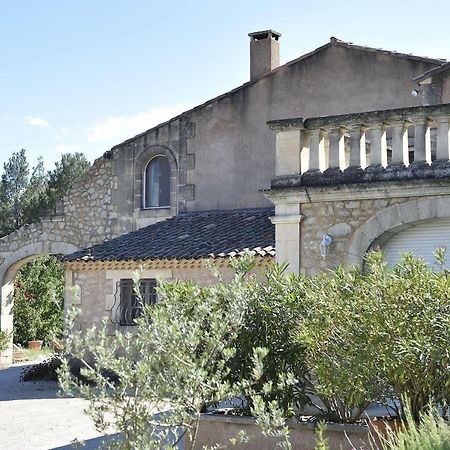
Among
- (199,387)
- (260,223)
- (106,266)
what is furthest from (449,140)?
(106,266)

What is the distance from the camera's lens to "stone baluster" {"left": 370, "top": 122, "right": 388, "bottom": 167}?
9977 millimetres

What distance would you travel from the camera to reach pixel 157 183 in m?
19.5

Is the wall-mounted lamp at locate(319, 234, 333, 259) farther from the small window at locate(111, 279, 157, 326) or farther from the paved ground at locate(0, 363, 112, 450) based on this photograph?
the small window at locate(111, 279, 157, 326)

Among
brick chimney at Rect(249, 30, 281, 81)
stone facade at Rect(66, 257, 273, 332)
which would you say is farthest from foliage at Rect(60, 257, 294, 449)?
brick chimney at Rect(249, 30, 281, 81)

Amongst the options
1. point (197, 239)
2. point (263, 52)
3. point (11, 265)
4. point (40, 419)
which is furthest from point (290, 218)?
point (11, 265)

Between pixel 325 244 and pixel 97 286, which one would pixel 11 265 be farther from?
pixel 325 244

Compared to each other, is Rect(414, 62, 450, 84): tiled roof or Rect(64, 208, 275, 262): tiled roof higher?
Rect(414, 62, 450, 84): tiled roof

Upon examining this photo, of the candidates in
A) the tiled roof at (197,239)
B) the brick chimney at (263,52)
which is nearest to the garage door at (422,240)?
the tiled roof at (197,239)

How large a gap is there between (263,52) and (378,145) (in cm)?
895

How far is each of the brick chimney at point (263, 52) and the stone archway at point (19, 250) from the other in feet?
19.9

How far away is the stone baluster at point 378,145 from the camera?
32.7 feet

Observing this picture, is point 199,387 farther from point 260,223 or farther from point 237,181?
point 237,181

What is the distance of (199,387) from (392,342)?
1807 millimetres

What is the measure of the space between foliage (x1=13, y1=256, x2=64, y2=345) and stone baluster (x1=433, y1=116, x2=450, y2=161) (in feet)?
54.7
